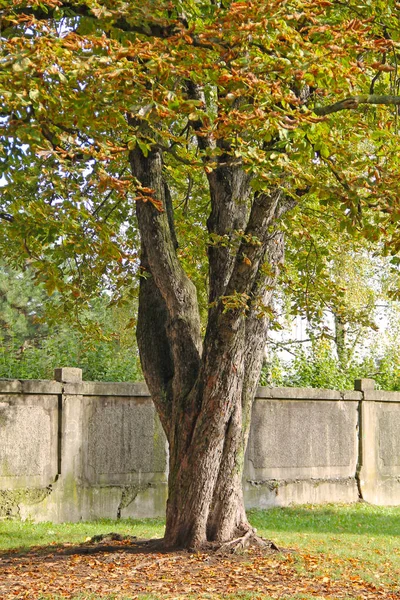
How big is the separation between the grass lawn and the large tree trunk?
2.26ft

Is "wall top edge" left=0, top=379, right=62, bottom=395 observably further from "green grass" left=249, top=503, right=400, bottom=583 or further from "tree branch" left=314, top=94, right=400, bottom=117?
"tree branch" left=314, top=94, right=400, bottom=117

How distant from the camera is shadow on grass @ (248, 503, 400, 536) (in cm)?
1270

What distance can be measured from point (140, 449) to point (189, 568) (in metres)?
4.86

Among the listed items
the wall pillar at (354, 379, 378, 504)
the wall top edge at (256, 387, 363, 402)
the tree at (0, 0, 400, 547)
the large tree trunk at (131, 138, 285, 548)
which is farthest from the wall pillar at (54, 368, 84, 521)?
the wall pillar at (354, 379, 378, 504)

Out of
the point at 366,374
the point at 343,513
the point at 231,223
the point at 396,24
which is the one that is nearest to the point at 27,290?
the point at 366,374

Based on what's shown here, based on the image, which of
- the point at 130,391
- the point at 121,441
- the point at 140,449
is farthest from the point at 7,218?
the point at 140,449

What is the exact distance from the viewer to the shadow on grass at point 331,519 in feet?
41.7

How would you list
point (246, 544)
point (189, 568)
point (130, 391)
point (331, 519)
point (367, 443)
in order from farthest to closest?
point (367, 443), point (331, 519), point (130, 391), point (246, 544), point (189, 568)

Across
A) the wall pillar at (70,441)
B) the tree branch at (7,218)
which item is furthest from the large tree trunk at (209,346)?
the wall pillar at (70,441)

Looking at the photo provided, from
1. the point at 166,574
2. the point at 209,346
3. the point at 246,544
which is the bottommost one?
the point at 166,574

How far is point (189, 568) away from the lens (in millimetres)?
8656

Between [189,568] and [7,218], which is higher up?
[7,218]

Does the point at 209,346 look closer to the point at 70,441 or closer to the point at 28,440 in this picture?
the point at 28,440

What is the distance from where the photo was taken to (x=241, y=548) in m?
9.37
